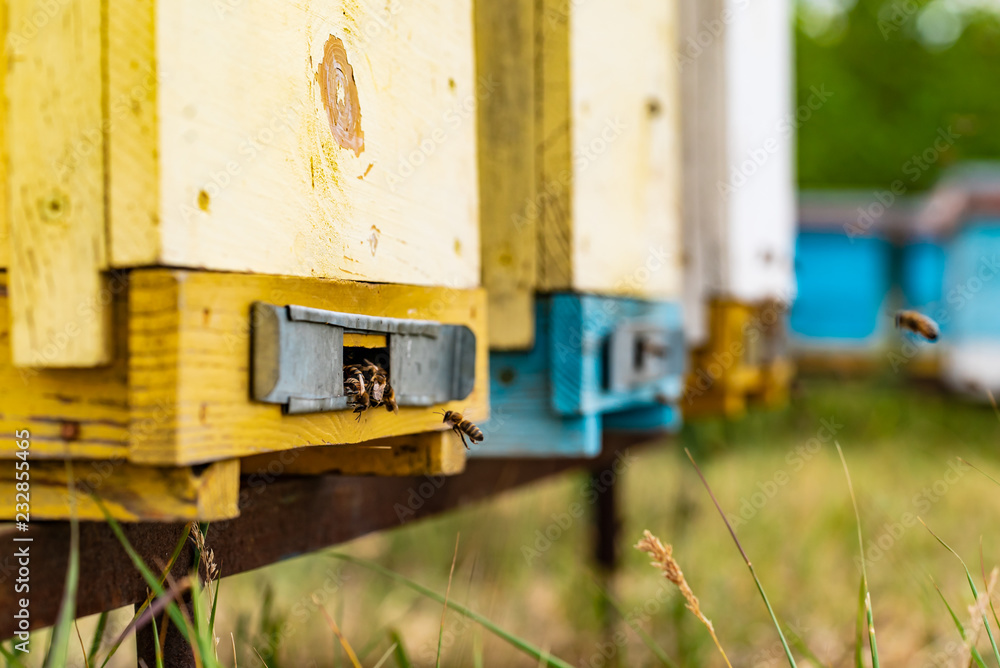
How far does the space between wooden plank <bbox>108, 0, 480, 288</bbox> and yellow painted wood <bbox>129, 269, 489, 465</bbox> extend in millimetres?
27

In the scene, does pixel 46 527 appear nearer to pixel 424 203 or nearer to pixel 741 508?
pixel 424 203

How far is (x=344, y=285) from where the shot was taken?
4.18ft

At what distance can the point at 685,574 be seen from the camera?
343 cm

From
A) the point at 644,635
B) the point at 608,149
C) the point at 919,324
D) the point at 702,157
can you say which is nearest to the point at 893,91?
the point at 702,157

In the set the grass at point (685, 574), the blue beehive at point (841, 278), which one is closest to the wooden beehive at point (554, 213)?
the grass at point (685, 574)

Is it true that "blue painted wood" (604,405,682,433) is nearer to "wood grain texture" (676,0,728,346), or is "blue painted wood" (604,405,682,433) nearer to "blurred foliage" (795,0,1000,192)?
"wood grain texture" (676,0,728,346)

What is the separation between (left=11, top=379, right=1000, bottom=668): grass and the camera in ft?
11.0

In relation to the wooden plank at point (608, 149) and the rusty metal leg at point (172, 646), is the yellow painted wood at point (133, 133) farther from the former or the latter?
the wooden plank at point (608, 149)

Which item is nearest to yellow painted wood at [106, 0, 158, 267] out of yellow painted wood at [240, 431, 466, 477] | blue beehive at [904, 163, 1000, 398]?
A: yellow painted wood at [240, 431, 466, 477]

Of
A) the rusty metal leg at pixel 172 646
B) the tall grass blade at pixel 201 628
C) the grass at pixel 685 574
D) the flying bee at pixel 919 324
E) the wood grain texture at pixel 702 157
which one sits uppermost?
the wood grain texture at pixel 702 157

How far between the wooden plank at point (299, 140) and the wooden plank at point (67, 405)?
14cm

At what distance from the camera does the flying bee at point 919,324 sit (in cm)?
247

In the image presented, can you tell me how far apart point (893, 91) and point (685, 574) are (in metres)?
14.1

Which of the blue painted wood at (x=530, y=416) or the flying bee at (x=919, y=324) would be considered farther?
the flying bee at (x=919, y=324)
